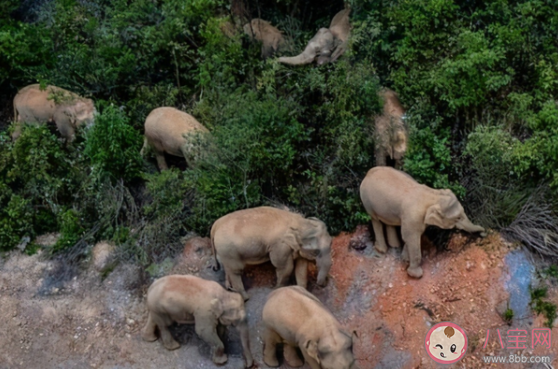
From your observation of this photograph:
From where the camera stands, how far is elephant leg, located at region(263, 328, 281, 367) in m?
7.74

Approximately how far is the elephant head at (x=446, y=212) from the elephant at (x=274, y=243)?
1360 mm

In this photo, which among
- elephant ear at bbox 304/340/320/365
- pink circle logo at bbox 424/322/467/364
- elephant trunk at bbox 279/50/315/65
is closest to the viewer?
elephant ear at bbox 304/340/320/365

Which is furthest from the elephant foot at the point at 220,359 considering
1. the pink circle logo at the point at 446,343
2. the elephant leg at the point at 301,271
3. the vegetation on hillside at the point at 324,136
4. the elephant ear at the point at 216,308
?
the pink circle logo at the point at 446,343

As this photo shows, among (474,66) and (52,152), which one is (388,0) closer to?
(474,66)

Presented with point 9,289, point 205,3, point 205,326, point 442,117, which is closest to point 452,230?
point 442,117

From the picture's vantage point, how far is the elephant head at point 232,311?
25.5ft

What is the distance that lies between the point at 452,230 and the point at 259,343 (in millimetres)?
3025

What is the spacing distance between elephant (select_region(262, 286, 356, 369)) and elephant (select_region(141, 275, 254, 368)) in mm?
370

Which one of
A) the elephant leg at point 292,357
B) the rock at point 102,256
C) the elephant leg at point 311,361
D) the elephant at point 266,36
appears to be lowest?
the rock at point 102,256

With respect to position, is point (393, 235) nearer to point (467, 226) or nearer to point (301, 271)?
point (467, 226)

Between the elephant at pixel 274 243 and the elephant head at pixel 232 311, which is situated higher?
the elephant at pixel 274 243

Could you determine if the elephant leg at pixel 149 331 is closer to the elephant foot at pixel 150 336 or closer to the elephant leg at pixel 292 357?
the elephant foot at pixel 150 336

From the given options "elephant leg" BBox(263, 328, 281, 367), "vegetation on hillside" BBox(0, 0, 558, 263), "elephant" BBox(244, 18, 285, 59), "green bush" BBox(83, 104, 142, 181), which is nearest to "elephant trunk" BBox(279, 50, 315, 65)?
"vegetation on hillside" BBox(0, 0, 558, 263)

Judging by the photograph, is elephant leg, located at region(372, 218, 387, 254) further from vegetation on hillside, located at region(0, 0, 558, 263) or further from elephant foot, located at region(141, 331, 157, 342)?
elephant foot, located at region(141, 331, 157, 342)
